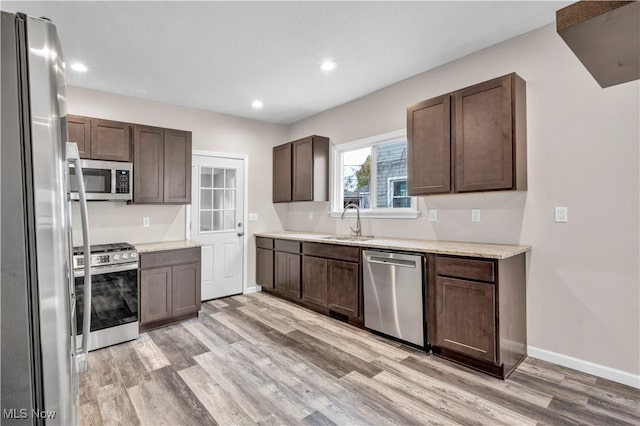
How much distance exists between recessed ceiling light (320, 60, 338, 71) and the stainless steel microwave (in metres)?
2.37

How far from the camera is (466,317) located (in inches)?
99.3

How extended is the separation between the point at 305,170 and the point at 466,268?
106 inches

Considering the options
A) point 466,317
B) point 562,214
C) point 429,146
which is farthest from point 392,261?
point 562,214

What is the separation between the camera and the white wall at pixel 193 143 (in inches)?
147

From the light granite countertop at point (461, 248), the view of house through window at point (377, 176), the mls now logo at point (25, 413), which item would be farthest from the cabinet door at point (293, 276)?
the mls now logo at point (25, 413)

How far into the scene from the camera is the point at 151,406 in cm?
210

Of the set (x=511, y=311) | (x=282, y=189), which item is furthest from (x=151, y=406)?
(x=282, y=189)

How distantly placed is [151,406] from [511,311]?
2710mm

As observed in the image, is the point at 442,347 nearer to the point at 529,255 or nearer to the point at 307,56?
the point at 529,255

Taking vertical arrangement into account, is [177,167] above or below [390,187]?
above

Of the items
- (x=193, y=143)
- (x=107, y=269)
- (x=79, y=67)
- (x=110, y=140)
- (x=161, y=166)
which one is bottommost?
(x=107, y=269)

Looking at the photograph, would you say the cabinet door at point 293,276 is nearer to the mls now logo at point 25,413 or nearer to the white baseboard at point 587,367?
the white baseboard at point 587,367

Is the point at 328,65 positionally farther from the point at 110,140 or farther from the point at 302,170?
the point at 110,140

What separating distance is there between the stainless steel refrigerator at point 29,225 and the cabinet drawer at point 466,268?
249cm
